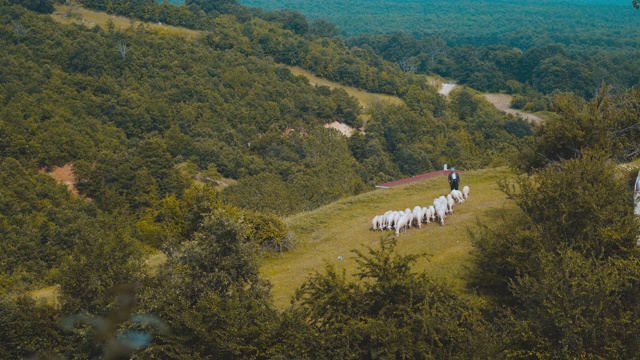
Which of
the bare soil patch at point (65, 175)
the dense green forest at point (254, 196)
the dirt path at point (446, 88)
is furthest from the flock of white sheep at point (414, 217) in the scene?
the dirt path at point (446, 88)

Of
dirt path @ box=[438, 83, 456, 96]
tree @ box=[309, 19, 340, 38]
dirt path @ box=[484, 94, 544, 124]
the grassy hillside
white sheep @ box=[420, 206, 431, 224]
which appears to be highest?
white sheep @ box=[420, 206, 431, 224]

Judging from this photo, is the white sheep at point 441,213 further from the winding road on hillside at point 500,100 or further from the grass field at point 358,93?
the winding road on hillside at point 500,100

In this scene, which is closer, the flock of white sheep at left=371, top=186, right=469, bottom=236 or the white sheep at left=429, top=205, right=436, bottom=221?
the flock of white sheep at left=371, top=186, right=469, bottom=236

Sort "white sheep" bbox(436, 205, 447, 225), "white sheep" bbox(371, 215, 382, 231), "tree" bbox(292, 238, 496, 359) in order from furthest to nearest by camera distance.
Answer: "white sheep" bbox(371, 215, 382, 231) → "white sheep" bbox(436, 205, 447, 225) → "tree" bbox(292, 238, 496, 359)

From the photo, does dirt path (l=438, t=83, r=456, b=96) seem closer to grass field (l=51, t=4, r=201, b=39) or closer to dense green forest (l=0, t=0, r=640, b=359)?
dense green forest (l=0, t=0, r=640, b=359)

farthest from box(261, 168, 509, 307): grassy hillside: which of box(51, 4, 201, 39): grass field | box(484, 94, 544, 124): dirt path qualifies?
box(484, 94, 544, 124): dirt path

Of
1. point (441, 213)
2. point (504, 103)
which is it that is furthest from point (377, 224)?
point (504, 103)

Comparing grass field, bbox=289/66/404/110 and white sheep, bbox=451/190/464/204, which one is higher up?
white sheep, bbox=451/190/464/204

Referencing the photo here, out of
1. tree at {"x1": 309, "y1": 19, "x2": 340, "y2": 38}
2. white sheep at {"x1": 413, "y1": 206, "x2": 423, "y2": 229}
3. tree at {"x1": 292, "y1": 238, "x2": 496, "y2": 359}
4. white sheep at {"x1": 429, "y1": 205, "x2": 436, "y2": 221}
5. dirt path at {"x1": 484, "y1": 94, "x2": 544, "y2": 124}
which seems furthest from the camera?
tree at {"x1": 309, "y1": 19, "x2": 340, "y2": 38}
